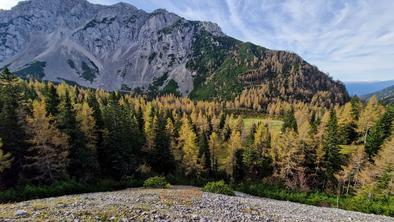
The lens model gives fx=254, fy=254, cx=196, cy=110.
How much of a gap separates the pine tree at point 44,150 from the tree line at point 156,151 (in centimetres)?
16

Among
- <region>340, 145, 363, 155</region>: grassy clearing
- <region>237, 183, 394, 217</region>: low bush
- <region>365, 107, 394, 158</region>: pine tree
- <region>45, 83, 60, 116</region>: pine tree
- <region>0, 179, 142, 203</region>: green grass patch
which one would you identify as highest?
<region>45, 83, 60, 116</region>: pine tree

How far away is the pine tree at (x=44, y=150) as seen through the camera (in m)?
43.2

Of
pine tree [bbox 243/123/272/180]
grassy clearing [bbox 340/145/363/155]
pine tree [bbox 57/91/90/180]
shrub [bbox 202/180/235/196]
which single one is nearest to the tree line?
pine tree [bbox 57/91/90/180]

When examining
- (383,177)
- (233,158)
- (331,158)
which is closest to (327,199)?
(383,177)

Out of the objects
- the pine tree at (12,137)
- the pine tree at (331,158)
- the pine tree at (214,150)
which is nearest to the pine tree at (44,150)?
the pine tree at (12,137)

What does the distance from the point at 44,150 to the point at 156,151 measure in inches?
1140

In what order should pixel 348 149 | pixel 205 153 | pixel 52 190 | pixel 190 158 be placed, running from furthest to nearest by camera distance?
1. pixel 348 149
2. pixel 205 153
3. pixel 190 158
4. pixel 52 190

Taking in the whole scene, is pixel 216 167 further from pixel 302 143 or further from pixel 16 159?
pixel 16 159

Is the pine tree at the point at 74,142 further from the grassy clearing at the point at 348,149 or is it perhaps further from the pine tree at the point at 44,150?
the grassy clearing at the point at 348,149

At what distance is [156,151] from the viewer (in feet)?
222

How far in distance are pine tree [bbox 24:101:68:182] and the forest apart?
0.17 meters

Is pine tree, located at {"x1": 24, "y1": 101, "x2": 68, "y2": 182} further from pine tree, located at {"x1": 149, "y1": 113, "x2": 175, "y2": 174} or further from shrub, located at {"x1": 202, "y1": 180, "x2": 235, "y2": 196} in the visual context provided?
shrub, located at {"x1": 202, "y1": 180, "x2": 235, "y2": 196}

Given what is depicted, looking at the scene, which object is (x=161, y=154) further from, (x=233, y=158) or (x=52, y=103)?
(x=52, y=103)

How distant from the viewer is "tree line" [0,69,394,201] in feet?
146
